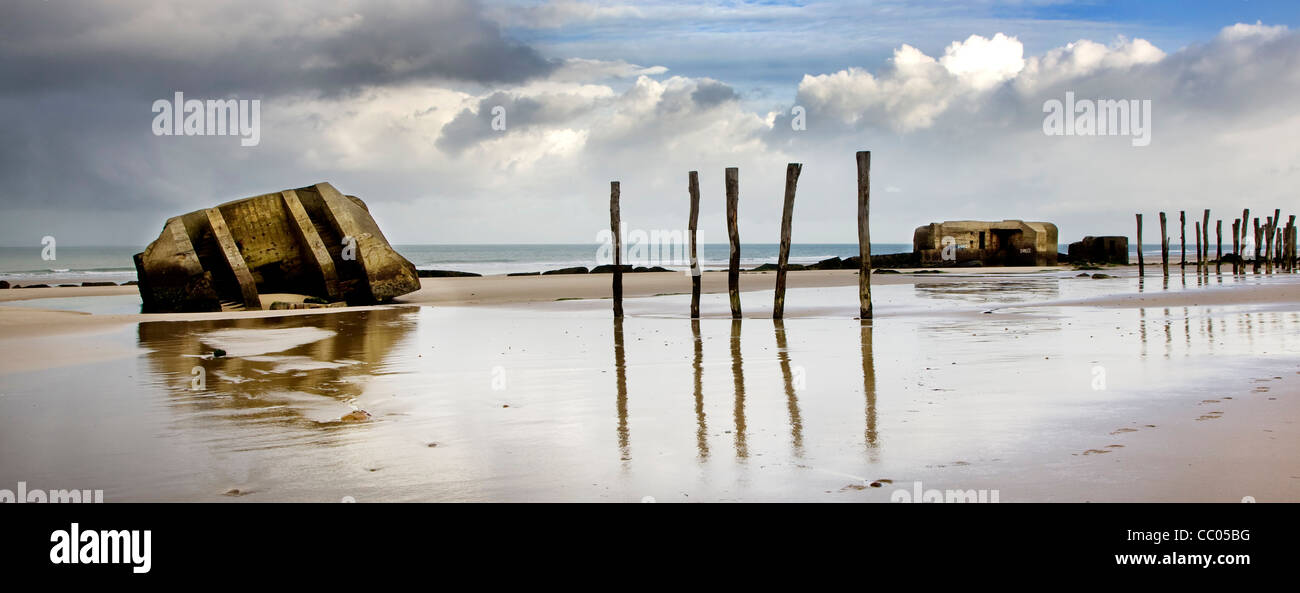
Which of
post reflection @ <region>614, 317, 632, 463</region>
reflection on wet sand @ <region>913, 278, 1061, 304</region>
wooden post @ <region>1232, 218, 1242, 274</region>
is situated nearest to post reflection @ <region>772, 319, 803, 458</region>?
post reflection @ <region>614, 317, 632, 463</region>

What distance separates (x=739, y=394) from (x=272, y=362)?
5.70m

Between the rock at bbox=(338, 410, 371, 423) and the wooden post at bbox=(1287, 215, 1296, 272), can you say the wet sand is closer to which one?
the rock at bbox=(338, 410, 371, 423)

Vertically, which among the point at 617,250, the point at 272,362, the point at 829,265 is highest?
the point at 617,250

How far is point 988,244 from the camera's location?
1740 inches

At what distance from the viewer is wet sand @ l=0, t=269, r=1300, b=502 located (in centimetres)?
478

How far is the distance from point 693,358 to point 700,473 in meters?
5.35

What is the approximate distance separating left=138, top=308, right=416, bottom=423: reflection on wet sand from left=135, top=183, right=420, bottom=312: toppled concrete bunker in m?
2.77

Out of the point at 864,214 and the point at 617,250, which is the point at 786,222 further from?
the point at 617,250

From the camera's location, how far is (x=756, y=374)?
8883 millimetres

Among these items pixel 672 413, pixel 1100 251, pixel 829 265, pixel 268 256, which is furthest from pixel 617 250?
pixel 1100 251

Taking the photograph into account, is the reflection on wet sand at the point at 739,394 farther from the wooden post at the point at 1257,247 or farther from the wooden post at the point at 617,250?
the wooden post at the point at 1257,247

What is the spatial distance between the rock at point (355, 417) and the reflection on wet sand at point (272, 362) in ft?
0.33
